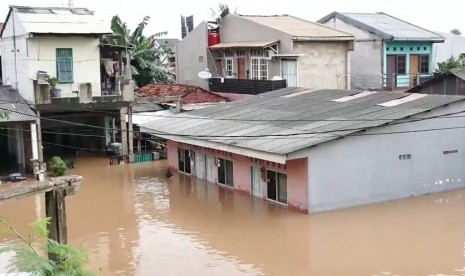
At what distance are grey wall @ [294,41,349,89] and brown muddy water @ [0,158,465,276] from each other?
10633 mm

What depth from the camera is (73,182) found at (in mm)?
11211

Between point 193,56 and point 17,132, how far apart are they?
510 inches

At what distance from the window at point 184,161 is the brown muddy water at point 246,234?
2.86 metres

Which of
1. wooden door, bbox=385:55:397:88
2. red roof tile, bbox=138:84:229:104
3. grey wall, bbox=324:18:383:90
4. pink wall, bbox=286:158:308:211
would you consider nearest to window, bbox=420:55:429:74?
wooden door, bbox=385:55:397:88

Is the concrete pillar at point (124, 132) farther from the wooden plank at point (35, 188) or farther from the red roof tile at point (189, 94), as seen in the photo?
the wooden plank at point (35, 188)

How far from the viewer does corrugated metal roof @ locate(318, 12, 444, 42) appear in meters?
33.1

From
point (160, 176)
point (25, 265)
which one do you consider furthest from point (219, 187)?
point (25, 265)

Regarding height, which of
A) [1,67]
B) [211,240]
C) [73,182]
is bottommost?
[211,240]

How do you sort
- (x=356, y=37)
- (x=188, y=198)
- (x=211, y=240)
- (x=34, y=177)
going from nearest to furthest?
1. (x=211, y=240)
2. (x=188, y=198)
3. (x=34, y=177)
4. (x=356, y=37)

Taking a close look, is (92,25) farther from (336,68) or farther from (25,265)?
(25,265)

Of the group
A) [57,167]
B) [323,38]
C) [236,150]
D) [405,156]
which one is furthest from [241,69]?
[405,156]

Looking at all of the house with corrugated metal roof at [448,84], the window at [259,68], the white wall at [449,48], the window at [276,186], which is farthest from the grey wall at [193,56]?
the window at [276,186]

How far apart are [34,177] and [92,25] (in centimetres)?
721

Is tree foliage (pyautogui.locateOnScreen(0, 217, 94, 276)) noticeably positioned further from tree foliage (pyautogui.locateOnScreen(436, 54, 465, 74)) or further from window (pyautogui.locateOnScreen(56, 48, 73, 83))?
tree foliage (pyautogui.locateOnScreen(436, 54, 465, 74))
